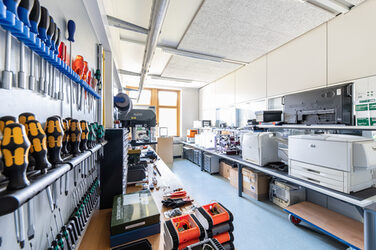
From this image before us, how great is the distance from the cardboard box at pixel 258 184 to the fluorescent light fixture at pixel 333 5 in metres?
2.54

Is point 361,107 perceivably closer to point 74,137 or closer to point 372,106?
point 372,106

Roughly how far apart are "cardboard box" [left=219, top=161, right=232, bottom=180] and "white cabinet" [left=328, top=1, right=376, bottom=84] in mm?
2670

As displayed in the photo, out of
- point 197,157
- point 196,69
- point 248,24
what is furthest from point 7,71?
point 197,157

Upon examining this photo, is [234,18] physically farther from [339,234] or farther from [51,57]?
[339,234]

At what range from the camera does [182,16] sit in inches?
83.2

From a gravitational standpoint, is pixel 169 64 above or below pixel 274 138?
above

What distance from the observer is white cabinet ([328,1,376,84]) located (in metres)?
1.73

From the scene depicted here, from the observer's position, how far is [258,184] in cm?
272

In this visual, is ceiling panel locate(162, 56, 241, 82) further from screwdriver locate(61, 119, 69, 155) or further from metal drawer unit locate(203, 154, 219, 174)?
screwdriver locate(61, 119, 69, 155)

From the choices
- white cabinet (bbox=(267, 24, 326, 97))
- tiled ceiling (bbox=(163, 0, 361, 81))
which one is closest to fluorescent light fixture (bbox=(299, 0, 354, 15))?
tiled ceiling (bbox=(163, 0, 361, 81))

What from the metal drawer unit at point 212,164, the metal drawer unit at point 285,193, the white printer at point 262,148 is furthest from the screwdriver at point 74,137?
the metal drawer unit at point 212,164

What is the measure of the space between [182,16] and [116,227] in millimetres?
2487

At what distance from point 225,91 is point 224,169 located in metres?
2.24

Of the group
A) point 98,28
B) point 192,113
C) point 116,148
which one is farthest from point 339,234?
point 192,113
